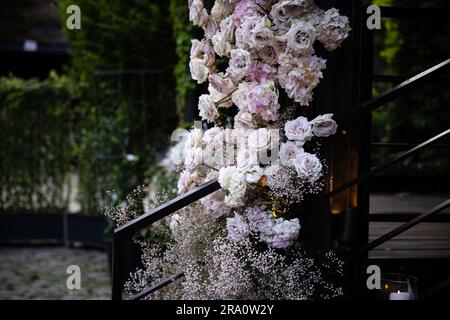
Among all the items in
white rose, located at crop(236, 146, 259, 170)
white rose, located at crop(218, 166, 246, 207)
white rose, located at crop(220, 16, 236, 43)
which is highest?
white rose, located at crop(220, 16, 236, 43)

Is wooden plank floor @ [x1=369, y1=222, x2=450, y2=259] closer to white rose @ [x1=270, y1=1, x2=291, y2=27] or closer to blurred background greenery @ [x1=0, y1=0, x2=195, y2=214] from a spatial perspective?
white rose @ [x1=270, y1=1, x2=291, y2=27]

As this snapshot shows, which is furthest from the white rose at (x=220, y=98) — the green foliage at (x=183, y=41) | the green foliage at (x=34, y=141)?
the green foliage at (x=34, y=141)

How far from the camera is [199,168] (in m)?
3.07

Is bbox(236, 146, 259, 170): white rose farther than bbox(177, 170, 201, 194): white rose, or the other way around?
bbox(177, 170, 201, 194): white rose

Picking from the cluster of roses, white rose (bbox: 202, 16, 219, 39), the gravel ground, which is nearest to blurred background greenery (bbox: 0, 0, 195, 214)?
the gravel ground

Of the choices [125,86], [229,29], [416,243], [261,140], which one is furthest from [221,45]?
[125,86]

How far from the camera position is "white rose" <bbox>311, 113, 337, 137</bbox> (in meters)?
2.64

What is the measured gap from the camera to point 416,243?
3605 mm

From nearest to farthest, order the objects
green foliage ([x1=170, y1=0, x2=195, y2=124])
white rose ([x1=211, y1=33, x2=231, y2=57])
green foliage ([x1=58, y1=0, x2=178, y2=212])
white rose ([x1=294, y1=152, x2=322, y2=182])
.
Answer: white rose ([x1=294, y1=152, x2=322, y2=182]), white rose ([x1=211, y1=33, x2=231, y2=57]), green foliage ([x1=170, y1=0, x2=195, y2=124]), green foliage ([x1=58, y1=0, x2=178, y2=212])

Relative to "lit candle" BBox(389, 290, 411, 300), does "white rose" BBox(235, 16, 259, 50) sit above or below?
above

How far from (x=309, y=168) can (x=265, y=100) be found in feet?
1.22

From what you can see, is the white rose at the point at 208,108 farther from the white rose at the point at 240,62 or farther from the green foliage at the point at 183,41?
the green foliage at the point at 183,41

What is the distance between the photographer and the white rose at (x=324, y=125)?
8.66 ft

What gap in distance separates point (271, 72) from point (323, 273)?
929 mm
